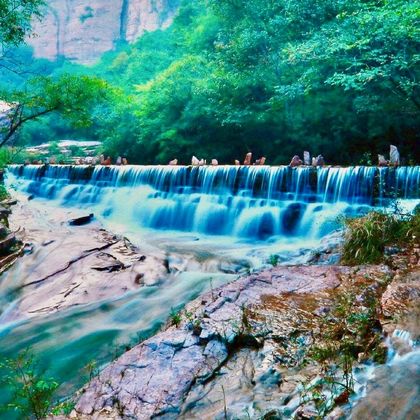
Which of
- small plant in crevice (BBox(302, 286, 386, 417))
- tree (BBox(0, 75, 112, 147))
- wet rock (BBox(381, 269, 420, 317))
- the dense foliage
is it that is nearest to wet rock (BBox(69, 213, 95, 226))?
tree (BBox(0, 75, 112, 147))

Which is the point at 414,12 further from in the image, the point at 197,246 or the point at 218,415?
the point at 218,415

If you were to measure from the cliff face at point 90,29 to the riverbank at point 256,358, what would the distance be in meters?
49.9

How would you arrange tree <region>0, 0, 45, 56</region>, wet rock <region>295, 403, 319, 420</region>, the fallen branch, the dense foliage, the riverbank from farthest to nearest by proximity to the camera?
the dense foliage < tree <region>0, 0, 45, 56</region> < the fallen branch < the riverbank < wet rock <region>295, 403, 319, 420</region>

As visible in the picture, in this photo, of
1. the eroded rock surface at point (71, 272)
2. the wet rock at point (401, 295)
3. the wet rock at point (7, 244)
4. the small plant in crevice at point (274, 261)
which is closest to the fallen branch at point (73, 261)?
the eroded rock surface at point (71, 272)

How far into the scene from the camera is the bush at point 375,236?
537 cm

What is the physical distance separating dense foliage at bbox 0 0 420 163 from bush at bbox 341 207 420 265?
6368 millimetres

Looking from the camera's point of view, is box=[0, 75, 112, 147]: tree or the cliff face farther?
the cliff face

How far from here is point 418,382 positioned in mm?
2342

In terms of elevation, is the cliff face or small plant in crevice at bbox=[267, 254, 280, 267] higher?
the cliff face

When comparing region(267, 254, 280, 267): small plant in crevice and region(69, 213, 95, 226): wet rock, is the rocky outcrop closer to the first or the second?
region(267, 254, 280, 267): small plant in crevice

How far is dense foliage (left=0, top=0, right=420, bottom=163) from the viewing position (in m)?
11.6

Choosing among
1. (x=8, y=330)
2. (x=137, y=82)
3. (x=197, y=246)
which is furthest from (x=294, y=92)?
(x=137, y=82)

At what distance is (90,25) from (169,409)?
56.0m

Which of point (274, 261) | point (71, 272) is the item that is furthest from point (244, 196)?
point (71, 272)
